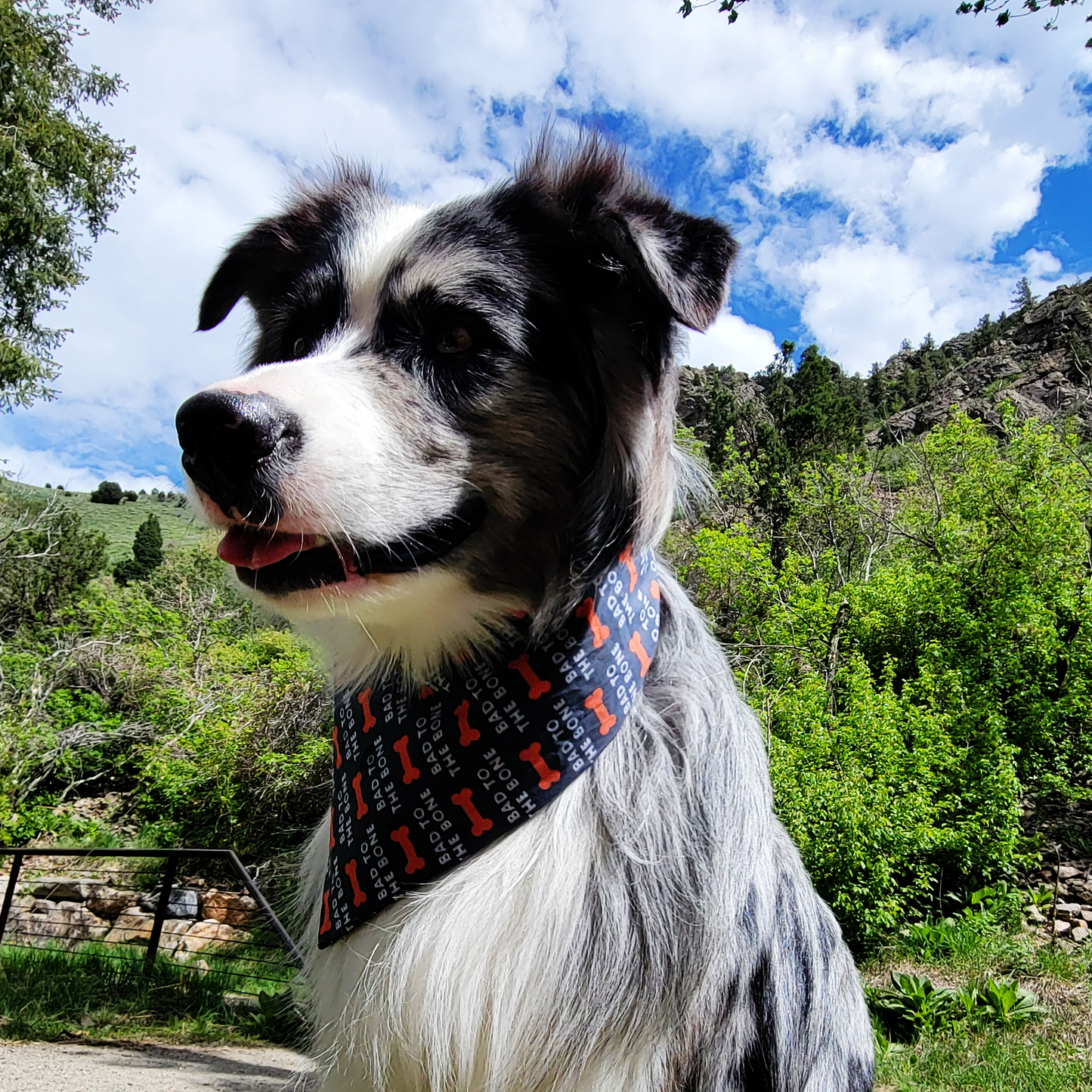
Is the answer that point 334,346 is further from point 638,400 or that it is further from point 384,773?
point 384,773

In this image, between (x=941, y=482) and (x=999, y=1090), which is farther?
(x=941, y=482)

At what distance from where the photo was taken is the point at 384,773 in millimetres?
1978

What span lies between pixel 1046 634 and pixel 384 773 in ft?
45.2

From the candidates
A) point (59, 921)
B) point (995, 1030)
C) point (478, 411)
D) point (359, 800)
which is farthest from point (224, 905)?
point (478, 411)

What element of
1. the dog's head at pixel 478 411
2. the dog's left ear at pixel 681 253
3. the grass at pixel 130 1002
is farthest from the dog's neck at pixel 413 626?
the grass at pixel 130 1002

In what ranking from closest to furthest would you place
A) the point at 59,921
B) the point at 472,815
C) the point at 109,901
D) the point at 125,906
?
1. the point at 472,815
2. the point at 59,921
3. the point at 109,901
4. the point at 125,906

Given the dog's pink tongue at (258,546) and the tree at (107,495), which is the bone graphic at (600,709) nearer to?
the dog's pink tongue at (258,546)

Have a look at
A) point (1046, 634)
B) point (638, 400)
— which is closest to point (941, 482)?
point (1046, 634)

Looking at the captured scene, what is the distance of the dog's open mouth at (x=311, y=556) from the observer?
1.61 meters

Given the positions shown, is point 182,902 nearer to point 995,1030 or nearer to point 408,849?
point 995,1030

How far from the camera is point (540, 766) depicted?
1.78m

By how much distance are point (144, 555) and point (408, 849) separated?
54.2 meters

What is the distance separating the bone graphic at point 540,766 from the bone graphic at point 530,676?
0.37 ft

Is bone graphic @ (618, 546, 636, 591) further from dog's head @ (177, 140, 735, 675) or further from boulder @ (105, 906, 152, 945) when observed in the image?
boulder @ (105, 906, 152, 945)
